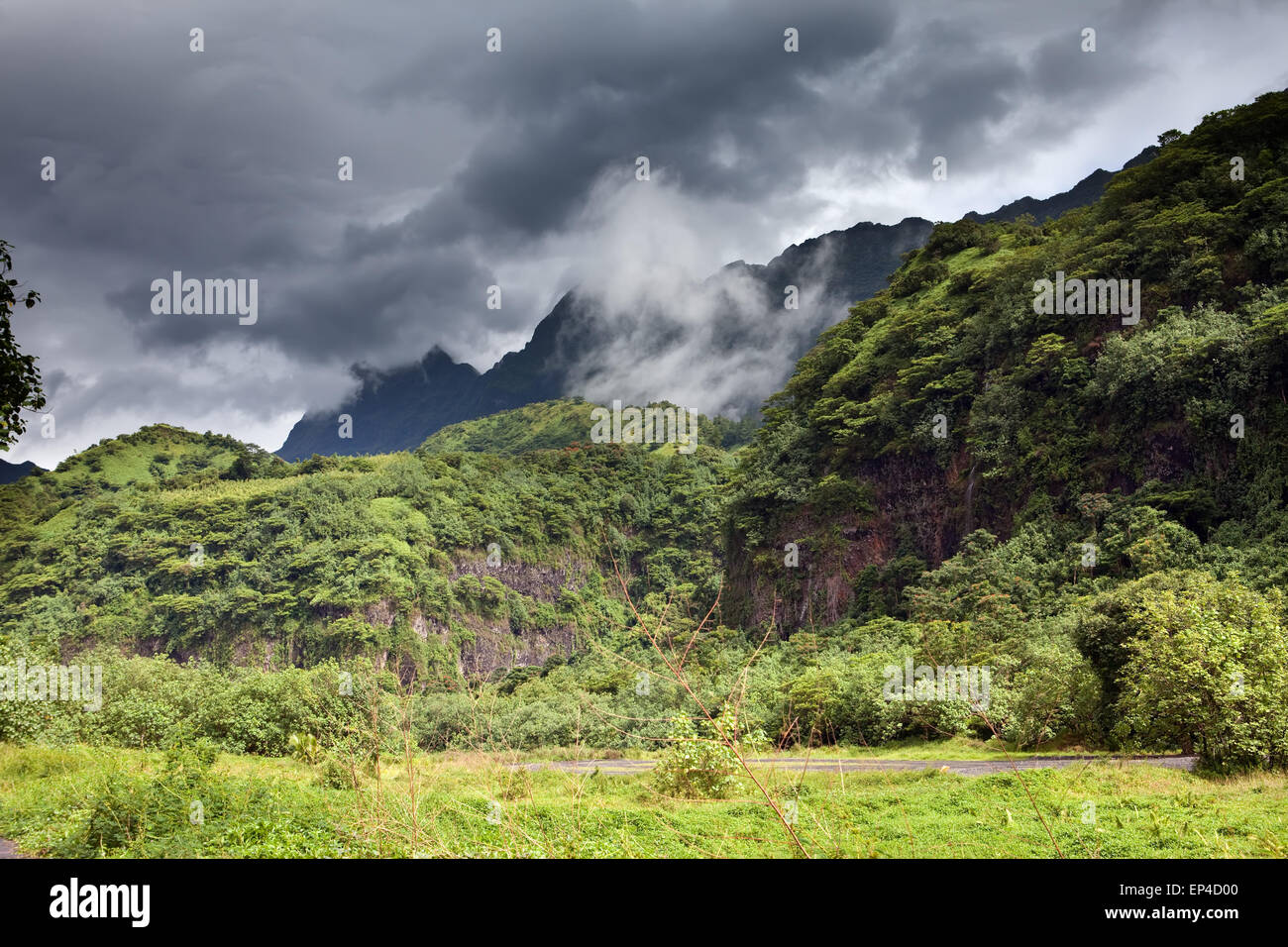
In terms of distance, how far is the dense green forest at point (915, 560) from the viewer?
1753cm

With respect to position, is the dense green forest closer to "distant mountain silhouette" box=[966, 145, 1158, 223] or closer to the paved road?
the paved road

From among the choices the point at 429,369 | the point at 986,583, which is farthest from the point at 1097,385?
the point at 429,369

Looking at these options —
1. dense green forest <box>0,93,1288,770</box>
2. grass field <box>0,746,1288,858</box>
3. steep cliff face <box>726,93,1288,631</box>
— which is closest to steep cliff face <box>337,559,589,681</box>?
dense green forest <box>0,93,1288,770</box>

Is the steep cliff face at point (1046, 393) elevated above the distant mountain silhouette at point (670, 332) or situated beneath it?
situated beneath

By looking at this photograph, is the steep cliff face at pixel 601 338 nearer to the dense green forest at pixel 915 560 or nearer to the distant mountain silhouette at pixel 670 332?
the distant mountain silhouette at pixel 670 332

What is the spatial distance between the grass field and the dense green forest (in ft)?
3.31

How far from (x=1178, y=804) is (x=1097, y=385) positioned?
26.7 m

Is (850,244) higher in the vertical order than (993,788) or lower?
higher

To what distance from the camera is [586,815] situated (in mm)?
11219

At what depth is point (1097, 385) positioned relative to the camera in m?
33.5

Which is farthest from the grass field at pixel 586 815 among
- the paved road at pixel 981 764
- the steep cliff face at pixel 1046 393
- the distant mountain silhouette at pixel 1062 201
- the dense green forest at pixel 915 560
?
the distant mountain silhouette at pixel 1062 201

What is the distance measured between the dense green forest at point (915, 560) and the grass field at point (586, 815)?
1009 millimetres
